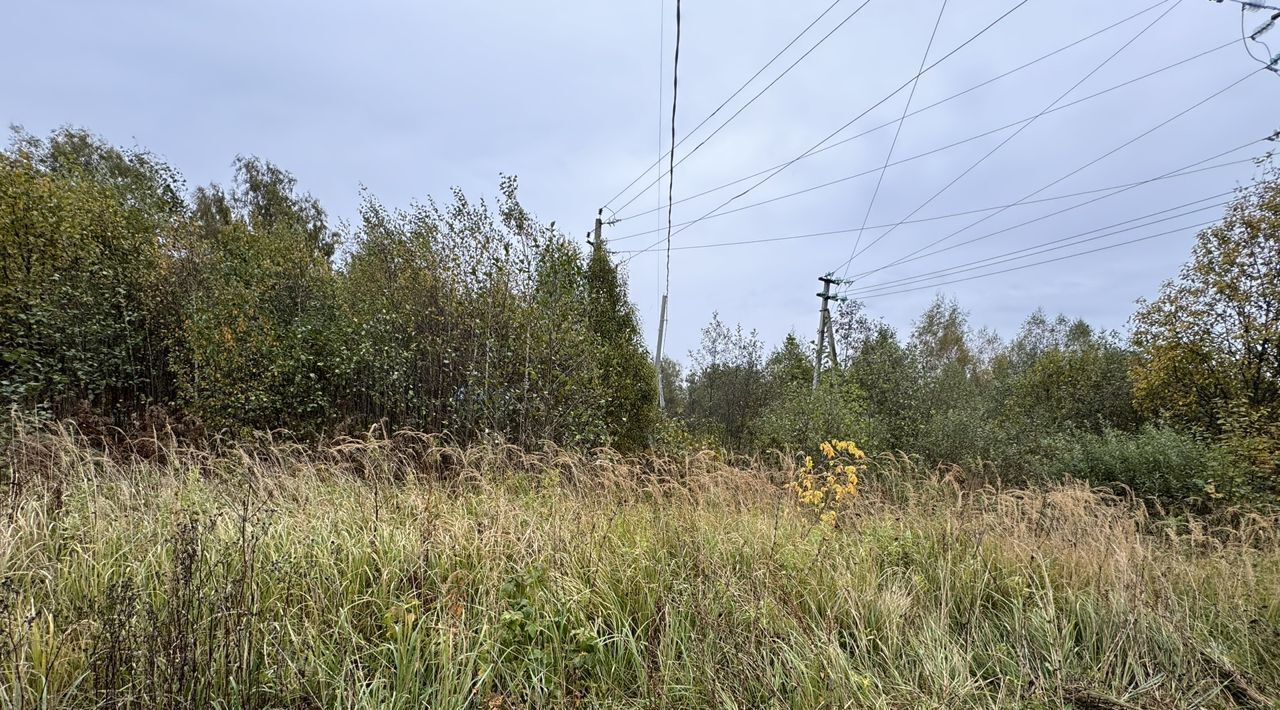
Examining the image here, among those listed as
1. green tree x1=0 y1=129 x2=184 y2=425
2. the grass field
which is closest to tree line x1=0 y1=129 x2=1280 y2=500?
green tree x1=0 y1=129 x2=184 y2=425

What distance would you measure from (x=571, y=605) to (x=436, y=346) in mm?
4888

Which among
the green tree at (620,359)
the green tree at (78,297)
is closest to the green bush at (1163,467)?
the green tree at (620,359)

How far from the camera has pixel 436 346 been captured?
252 inches

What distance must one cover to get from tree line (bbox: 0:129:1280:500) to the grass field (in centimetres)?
267

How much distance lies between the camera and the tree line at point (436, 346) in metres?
5.98

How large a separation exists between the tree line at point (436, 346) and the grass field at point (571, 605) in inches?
105

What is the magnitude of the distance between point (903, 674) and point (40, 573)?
400cm

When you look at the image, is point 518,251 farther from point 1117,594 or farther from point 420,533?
point 1117,594

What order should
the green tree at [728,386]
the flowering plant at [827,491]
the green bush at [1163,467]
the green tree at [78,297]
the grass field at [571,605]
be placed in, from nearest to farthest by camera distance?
the grass field at [571,605], the flowering plant at [827,491], the green tree at [78,297], the green bush at [1163,467], the green tree at [728,386]

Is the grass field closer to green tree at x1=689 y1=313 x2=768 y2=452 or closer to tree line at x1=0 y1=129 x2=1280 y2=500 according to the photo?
tree line at x1=0 y1=129 x2=1280 y2=500

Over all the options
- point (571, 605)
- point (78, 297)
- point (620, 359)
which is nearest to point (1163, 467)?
point (620, 359)

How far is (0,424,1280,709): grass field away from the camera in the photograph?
188cm

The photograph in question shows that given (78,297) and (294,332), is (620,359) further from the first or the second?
(78,297)

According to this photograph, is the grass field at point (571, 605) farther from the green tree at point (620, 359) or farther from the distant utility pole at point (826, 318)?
the distant utility pole at point (826, 318)
